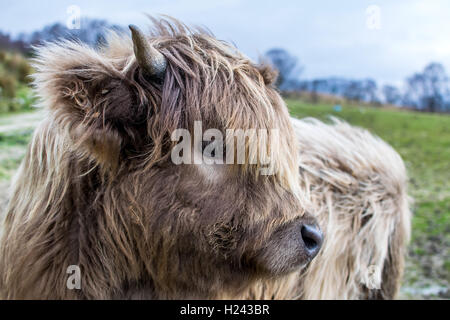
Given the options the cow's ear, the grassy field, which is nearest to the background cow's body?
the grassy field

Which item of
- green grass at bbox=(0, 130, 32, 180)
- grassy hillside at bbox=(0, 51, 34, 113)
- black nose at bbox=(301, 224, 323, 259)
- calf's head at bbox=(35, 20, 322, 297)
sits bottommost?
black nose at bbox=(301, 224, 323, 259)

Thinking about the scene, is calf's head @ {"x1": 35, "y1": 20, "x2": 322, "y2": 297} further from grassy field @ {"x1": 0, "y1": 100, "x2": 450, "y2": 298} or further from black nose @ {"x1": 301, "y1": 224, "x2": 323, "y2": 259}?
grassy field @ {"x1": 0, "y1": 100, "x2": 450, "y2": 298}

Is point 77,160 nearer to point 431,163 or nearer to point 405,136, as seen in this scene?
point 431,163

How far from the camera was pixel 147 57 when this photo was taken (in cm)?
234

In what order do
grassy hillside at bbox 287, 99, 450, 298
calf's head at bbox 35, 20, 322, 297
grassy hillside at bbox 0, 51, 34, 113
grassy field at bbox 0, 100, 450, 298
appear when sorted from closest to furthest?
1. calf's head at bbox 35, 20, 322, 297
2. grassy field at bbox 0, 100, 450, 298
3. grassy hillside at bbox 287, 99, 450, 298
4. grassy hillside at bbox 0, 51, 34, 113

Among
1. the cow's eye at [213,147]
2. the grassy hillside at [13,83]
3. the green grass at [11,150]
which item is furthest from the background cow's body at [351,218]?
the grassy hillside at [13,83]

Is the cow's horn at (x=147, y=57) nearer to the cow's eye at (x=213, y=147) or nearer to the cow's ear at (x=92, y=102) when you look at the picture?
the cow's ear at (x=92, y=102)

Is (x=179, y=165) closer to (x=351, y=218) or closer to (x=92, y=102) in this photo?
(x=92, y=102)

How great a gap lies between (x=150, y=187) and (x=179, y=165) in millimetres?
217

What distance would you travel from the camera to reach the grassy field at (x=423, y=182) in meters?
5.90

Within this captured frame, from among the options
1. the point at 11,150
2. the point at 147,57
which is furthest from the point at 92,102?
the point at 11,150

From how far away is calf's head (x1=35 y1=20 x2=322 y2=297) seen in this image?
2369 millimetres
